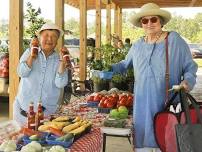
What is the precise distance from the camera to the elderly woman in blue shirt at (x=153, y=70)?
3.00 metres

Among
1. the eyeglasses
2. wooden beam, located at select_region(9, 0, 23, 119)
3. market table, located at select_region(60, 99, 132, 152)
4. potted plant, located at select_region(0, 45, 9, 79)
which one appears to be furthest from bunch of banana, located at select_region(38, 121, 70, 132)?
potted plant, located at select_region(0, 45, 9, 79)

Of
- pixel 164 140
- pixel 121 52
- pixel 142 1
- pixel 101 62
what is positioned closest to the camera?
pixel 164 140

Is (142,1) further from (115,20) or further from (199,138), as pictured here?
(199,138)

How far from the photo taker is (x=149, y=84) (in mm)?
3018

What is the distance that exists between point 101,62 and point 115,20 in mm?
10229

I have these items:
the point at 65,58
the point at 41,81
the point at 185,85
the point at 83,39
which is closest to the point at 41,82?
the point at 41,81

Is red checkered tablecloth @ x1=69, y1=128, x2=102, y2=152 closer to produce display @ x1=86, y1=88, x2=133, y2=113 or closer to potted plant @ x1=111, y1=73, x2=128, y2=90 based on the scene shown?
produce display @ x1=86, y1=88, x2=133, y2=113

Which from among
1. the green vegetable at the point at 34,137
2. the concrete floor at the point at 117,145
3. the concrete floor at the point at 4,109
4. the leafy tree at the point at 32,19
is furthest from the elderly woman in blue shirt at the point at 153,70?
the concrete floor at the point at 4,109

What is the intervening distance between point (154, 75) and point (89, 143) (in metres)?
0.77

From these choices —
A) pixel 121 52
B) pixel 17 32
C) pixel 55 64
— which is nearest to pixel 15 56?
pixel 17 32

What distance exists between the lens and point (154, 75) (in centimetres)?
301

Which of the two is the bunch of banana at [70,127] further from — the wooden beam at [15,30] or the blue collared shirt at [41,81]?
the wooden beam at [15,30]

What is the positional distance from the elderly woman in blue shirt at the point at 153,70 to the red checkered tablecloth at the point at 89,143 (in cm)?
39

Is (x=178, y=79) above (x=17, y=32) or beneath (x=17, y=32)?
beneath
